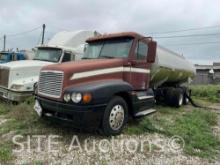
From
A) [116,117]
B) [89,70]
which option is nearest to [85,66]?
[89,70]

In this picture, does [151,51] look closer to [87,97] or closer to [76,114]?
[87,97]

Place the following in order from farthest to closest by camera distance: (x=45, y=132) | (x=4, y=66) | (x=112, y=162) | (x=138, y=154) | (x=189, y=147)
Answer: (x=4, y=66), (x=45, y=132), (x=189, y=147), (x=138, y=154), (x=112, y=162)

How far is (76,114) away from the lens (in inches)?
197

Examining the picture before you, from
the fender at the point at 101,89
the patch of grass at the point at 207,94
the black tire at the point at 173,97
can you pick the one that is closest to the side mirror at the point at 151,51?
the fender at the point at 101,89

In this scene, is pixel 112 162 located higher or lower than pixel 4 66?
lower

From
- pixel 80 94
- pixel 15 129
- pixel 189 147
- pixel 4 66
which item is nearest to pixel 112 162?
pixel 80 94

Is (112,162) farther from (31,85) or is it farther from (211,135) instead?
(31,85)

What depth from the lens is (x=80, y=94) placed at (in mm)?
4980

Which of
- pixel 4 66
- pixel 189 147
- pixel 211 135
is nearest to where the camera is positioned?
pixel 189 147

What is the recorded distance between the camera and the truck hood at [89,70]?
5.31 metres

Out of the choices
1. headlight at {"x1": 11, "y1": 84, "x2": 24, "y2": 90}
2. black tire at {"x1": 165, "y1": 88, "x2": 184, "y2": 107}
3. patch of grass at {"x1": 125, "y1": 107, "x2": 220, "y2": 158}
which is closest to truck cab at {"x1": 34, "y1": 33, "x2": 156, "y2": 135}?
patch of grass at {"x1": 125, "y1": 107, "x2": 220, "y2": 158}

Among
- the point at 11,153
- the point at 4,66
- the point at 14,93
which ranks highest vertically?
the point at 4,66

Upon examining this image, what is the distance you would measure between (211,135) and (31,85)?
20.0ft

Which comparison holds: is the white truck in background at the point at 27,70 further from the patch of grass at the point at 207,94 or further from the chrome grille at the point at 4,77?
the patch of grass at the point at 207,94
